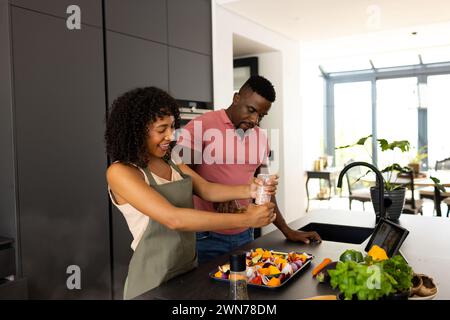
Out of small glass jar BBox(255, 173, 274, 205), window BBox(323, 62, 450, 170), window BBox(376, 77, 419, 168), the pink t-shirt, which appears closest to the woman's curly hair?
small glass jar BBox(255, 173, 274, 205)

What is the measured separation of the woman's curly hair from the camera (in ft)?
4.96

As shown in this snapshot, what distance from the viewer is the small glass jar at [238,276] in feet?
3.55

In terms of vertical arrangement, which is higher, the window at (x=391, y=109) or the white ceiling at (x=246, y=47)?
the white ceiling at (x=246, y=47)

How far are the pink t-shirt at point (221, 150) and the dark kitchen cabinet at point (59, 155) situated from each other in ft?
3.08

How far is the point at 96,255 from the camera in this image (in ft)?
9.73

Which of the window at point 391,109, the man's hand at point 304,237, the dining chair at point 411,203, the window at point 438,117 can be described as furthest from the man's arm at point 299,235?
the window at point 438,117

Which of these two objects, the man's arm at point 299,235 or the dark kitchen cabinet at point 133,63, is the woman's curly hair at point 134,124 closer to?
the man's arm at point 299,235

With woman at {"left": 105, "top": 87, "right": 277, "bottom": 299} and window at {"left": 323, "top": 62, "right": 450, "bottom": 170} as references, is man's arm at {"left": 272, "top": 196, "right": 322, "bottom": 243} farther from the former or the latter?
window at {"left": 323, "top": 62, "right": 450, "bottom": 170}

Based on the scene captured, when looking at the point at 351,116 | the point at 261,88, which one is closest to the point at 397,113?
the point at 351,116

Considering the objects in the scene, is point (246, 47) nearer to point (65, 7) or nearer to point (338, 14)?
point (338, 14)

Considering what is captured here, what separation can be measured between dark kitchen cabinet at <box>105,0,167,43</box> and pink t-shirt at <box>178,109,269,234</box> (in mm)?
1289

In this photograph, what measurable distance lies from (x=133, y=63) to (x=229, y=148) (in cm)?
139
